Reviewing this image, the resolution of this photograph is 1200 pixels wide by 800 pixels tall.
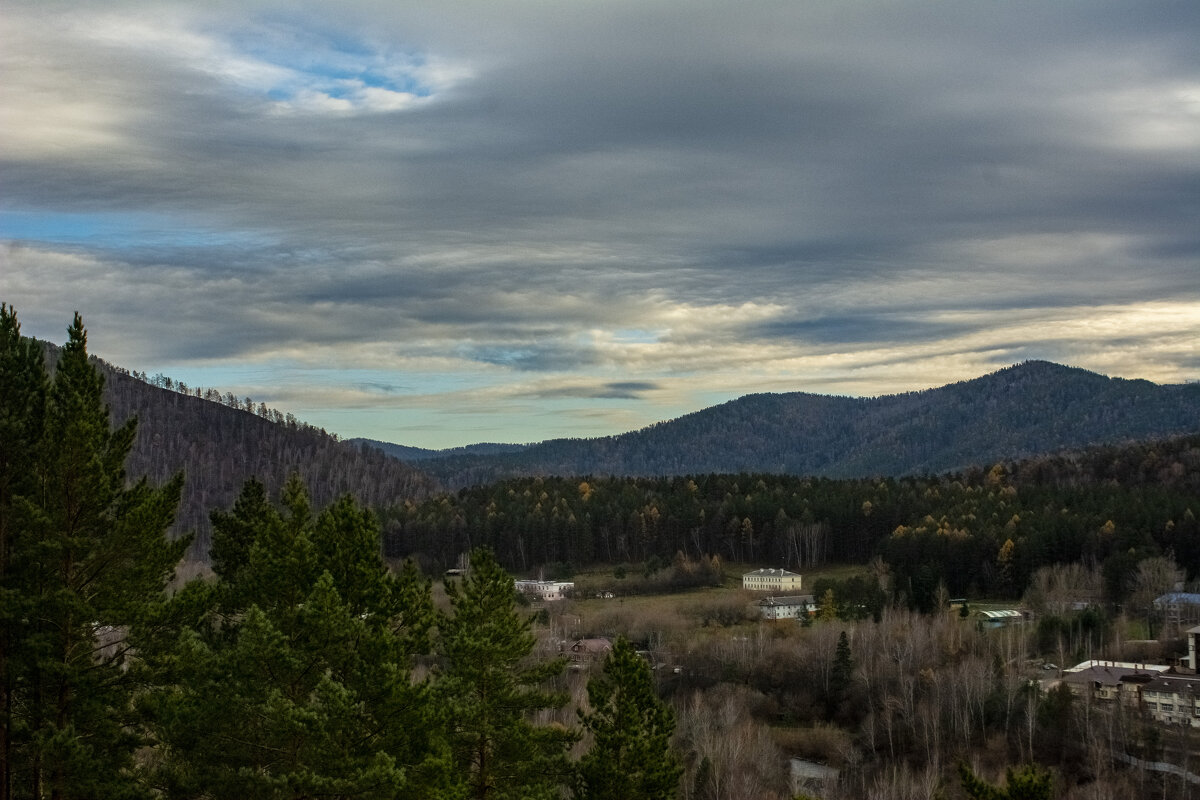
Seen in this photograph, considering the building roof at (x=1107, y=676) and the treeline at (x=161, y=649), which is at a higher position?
the treeline at (x=161, y=649)

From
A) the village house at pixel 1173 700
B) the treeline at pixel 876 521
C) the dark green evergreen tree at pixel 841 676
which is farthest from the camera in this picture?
the treeline at pixel 876 521

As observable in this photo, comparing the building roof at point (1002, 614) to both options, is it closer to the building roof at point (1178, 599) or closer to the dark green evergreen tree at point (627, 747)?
the building roof at point (1178, 599)

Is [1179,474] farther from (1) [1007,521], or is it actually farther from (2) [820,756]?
(2) [820,756]

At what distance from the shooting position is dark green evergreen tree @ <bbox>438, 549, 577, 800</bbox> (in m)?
24.9

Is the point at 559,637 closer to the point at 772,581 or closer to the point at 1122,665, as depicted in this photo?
the point at 1122,665

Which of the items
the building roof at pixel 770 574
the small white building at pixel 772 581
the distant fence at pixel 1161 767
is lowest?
the distant fence at pixel 1161 767

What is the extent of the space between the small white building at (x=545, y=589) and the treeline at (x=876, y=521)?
1763cm

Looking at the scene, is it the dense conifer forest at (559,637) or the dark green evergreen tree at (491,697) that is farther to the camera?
the dark green evergreen tree at (491,697)

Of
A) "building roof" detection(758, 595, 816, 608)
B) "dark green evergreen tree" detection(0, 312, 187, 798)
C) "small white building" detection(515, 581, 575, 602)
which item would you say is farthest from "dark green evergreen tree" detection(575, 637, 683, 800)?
"small white building" detection(515, 581, 575, 602)

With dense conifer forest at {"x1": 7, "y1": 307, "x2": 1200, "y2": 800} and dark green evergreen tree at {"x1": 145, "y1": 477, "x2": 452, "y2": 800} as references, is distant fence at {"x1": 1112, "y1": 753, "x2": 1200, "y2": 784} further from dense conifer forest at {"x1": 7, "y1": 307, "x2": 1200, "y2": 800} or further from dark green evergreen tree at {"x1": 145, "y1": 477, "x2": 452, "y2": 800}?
dark green evergreen tree at {"x1": 145, "y1": 477, "x2": 452, "y2": 800}

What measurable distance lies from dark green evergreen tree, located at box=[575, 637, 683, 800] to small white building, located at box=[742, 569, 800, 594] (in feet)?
348

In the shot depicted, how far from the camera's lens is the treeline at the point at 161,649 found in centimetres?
2002

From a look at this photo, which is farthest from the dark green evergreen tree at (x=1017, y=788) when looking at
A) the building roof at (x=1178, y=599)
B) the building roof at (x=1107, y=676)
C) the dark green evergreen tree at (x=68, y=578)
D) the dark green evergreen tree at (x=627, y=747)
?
the building roof at (x=1178, y=599)

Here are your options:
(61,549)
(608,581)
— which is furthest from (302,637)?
(608,581)
